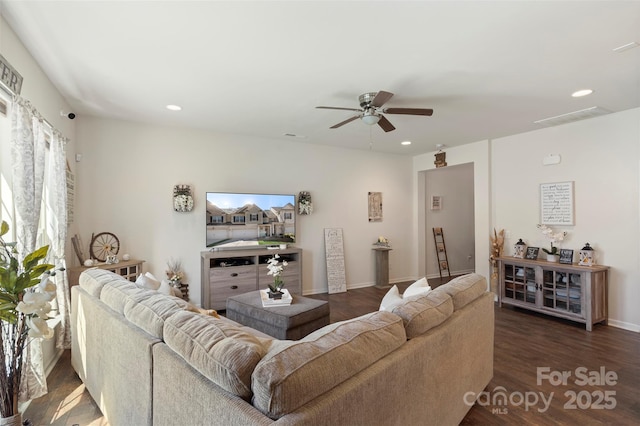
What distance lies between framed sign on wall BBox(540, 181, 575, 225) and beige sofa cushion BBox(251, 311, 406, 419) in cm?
420

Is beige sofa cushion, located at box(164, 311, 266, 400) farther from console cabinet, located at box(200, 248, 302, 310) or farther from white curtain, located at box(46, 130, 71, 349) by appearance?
console cabinet, located at box(200, 248, 302, 310)

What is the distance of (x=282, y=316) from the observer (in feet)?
9.78

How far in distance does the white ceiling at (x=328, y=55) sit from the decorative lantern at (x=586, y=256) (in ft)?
5.70

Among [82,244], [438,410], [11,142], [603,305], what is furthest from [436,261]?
[11,142]

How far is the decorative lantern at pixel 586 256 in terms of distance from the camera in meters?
4.07

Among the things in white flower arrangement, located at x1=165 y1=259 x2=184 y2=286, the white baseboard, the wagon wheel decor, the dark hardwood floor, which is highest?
the wagon wheel decor

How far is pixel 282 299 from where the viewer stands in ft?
11.0

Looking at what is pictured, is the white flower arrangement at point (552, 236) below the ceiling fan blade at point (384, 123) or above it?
below

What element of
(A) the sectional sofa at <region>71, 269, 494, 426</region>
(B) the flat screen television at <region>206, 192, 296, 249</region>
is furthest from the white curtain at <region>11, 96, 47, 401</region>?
(B) the flat screen television at <region>206, 192, 296, 249</region>

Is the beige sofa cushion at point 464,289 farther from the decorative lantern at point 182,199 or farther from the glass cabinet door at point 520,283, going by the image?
the decorative lantern at point 182,199

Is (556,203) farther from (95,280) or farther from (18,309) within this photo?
(18,309)

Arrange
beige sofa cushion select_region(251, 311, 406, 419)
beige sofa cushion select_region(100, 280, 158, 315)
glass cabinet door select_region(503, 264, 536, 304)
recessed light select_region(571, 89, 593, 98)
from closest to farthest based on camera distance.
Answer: beige sofa cushion select_region(251, 311, 406, 419)
beige sofa cushion select_region(100, 280, 158, 315)
recessed light select_region(571, 89, 593, 98)
glass cabinet door select_region(503, 264, 536, 304)

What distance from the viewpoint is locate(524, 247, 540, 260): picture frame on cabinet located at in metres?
4.61

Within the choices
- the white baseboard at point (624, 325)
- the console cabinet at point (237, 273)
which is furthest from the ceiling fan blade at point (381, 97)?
the white baseboard at point (624, 325)
